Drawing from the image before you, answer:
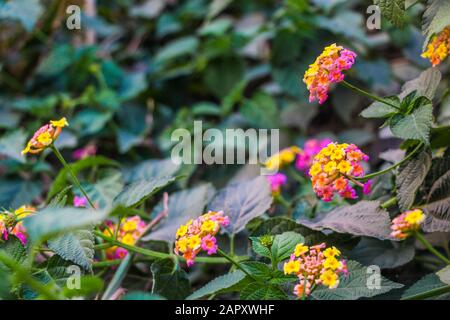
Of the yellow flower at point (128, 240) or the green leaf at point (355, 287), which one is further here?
the yellow flower at point (128, 240)

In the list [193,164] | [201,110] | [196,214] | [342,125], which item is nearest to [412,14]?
[342,125]

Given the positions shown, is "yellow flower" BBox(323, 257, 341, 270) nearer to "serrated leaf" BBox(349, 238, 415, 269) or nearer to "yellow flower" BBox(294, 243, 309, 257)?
"yellow flower" BBox(294, 243, 309, 257)

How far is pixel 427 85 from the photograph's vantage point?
0.93 metres

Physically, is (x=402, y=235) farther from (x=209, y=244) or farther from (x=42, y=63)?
(x=42, y=63)

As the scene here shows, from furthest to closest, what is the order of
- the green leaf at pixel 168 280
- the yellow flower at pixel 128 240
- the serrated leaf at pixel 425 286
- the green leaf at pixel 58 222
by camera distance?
the yellow flower at pixel 128 240, the green leaf at pixel 168 280, the serrated leaf at pixel 425 286, the green leaf at pixel 58 222

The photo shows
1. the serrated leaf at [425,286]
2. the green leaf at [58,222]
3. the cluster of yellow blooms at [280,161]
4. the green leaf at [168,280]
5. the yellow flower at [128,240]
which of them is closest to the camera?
the green leaf at [58,222]

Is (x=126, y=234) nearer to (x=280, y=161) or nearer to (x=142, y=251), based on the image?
(x=142, y=251)

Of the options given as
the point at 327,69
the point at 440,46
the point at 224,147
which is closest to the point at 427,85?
the point at 440,46

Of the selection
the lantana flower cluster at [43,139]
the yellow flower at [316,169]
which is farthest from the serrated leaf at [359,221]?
the lantana flower cluster at [43,139]

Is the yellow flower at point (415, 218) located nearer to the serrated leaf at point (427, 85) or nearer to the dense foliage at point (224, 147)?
the dense foliage at point (224, 147)

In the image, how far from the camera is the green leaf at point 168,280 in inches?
37.9

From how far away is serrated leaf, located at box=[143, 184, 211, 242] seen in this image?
3.48 feet

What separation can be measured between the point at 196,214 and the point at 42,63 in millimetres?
1048

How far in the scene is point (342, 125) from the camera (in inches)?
71.7
